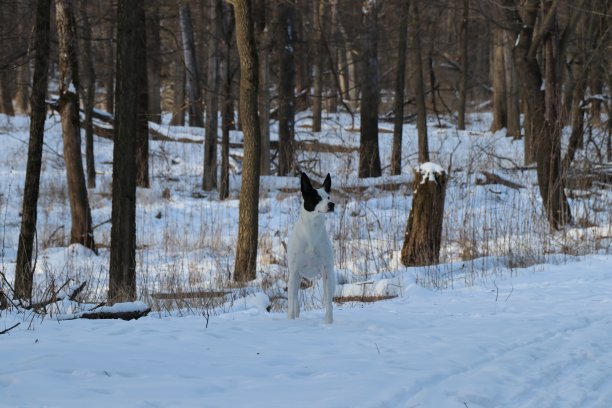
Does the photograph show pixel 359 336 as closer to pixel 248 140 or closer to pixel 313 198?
pixel 313 198

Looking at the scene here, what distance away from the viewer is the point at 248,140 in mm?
9828

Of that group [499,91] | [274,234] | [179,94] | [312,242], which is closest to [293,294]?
[312,242]

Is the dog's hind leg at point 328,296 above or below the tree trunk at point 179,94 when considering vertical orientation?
below

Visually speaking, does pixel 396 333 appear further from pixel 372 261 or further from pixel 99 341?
pixel 372 261

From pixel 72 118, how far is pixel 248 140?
14.6 feet

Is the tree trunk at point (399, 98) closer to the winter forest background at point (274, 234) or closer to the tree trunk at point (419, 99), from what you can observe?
the winter forest background at point (274, 234)

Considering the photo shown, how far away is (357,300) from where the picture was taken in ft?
26.2

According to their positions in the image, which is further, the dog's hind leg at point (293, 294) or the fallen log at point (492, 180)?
the fallen log at point (492, 180)

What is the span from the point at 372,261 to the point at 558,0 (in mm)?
5653

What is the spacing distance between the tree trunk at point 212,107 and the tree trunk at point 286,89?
165 centimetres

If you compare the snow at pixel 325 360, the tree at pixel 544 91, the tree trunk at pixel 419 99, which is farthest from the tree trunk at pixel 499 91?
the snow at pixel 325 360

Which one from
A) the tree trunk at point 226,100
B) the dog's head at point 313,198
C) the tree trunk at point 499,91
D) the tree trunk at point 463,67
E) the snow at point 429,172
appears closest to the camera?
the dog's head at point 313,198

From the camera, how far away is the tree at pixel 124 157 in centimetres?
850

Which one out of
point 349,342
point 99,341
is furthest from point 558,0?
point 99,341
